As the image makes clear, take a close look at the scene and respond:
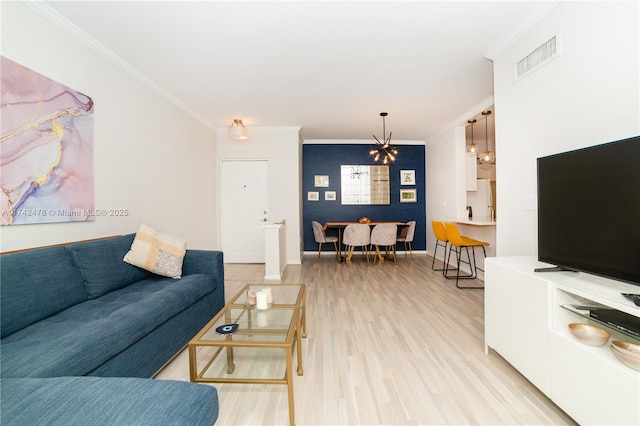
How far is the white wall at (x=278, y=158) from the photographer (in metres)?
5.43

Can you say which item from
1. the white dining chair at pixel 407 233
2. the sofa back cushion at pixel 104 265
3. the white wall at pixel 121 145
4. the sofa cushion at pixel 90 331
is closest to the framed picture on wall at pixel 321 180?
the white dining chair at pixel 407 233

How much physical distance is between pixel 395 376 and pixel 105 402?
1.65m

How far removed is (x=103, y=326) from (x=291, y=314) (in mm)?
1117

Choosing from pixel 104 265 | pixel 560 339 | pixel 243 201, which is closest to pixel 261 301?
pixel 104 265

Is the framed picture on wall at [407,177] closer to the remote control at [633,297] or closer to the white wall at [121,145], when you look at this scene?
the white wall at [121,145]

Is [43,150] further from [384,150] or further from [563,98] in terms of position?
[384,150]

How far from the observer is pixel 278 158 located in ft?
17.9

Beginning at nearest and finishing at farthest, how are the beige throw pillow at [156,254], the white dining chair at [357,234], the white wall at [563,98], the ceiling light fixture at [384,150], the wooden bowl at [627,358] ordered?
the wooden bowl at [627,358], the white wall at [563,98], the beige throw pillow at [156,254], the ceiling light fixture at [384,150], the white dining chair at [357,234]

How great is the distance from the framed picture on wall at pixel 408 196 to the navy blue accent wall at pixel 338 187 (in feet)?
0.25

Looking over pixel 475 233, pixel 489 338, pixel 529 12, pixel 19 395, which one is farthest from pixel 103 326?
pixel 475 233

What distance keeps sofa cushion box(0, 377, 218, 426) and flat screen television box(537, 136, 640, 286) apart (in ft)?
6.61

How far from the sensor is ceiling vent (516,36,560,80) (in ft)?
6.72

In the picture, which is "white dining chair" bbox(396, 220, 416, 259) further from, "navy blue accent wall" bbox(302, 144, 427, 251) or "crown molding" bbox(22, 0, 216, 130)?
"crown molding" bbox(22, 0, 216, 130)

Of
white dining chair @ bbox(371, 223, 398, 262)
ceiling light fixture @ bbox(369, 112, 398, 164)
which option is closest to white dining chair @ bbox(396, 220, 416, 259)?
white dining chair @ bbox(371, 223, 398, 262)
